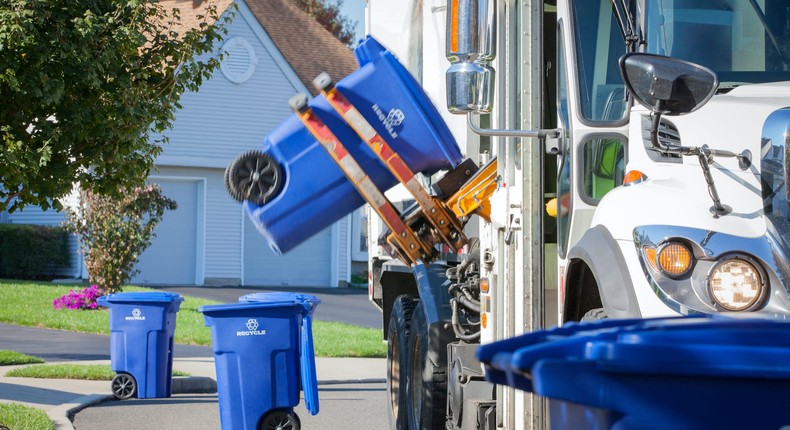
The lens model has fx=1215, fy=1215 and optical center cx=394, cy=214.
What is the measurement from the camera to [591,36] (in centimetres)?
542

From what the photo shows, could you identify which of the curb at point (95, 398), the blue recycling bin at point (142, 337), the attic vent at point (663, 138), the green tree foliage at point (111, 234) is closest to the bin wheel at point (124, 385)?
the blue recycling bin at point (142, 337)

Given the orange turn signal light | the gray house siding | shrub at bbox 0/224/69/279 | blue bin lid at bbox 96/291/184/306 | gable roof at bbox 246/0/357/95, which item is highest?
gable roof at bbox 246/0/357/95

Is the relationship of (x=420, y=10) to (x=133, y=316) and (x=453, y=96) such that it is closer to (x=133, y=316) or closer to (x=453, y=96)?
(x=453, y=96)

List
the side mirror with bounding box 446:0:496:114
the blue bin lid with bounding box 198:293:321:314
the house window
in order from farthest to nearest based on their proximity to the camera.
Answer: the house window → the blue bin lid with bounding box 198:293:321:314 → the side mirror with bounding box 446:0:496:114

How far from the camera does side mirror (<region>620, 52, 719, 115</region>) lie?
4254mm

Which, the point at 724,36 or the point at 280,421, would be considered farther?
the point at 280,421

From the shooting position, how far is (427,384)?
7441mm

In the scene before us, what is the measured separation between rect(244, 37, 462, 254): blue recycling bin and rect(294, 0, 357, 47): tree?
40.4m

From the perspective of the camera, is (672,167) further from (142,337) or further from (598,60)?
(142,337)

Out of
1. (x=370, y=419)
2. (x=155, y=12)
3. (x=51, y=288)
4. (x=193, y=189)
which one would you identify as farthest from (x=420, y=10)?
(x=193, y=189)

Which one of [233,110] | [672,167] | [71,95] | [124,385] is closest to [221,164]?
[233,110]

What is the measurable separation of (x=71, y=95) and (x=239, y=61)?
23034mm

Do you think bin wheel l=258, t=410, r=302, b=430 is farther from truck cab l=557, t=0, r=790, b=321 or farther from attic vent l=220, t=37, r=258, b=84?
attic vent l=220, t=37, r=258, b=84

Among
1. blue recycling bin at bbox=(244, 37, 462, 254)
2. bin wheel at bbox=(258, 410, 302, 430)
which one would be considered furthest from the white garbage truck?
bin wheel at bbox=(258, 410, 302, 430)
